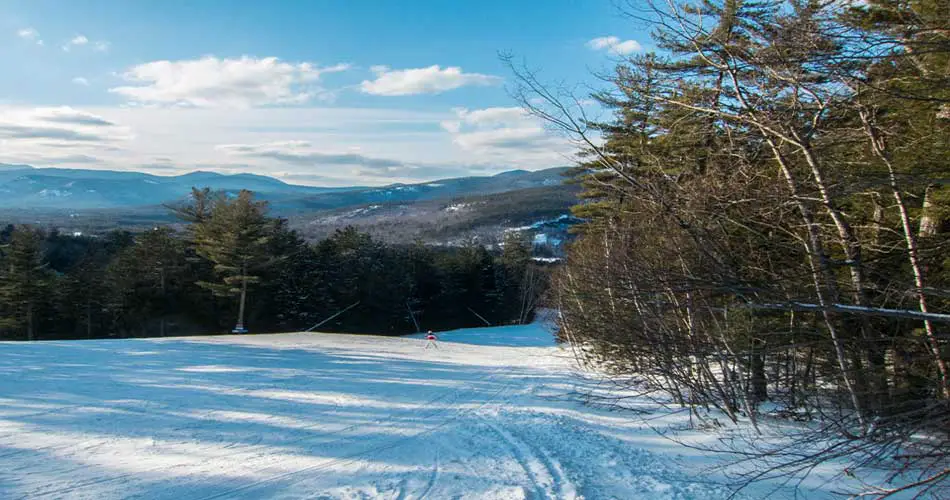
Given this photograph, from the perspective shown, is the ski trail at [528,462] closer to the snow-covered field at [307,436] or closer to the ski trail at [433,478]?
the snow-covered field at [307,436]

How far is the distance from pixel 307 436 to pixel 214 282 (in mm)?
26147

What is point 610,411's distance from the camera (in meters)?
8.85

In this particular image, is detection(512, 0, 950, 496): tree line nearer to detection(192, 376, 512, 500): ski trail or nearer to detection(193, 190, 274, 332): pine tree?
detection(192, 376, 512, 500): ski trail

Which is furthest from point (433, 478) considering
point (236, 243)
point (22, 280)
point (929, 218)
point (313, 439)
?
point (22, 280)

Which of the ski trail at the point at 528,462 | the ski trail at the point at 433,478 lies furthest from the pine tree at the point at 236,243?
the ski trail at the point at 433,478

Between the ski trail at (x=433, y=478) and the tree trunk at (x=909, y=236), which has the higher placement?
the tree trunk at (x=909, y=236)

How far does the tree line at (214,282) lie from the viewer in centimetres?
2747

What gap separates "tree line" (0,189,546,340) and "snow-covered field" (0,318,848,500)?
16.3 m

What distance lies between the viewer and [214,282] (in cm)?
3031

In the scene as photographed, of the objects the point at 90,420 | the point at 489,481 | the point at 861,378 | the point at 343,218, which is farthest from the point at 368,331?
the point at 343,218

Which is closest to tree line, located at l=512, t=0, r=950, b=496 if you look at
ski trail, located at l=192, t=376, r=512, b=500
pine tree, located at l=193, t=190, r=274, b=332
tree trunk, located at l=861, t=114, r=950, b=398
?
tree trunk, located at l=861, t=114, r=950, b=398

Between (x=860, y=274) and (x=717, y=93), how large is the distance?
189 centimetres

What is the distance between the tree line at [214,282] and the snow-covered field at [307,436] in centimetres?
1625

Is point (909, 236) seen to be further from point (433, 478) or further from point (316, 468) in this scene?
point (316, 468)
